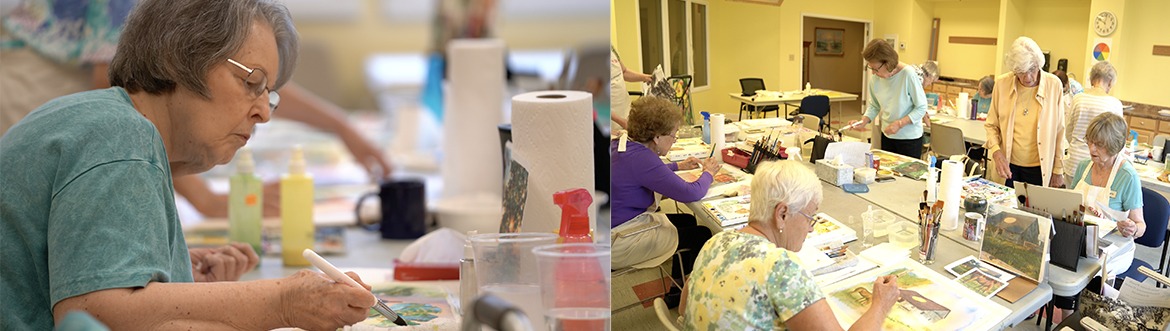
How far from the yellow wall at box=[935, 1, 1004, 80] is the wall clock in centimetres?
21

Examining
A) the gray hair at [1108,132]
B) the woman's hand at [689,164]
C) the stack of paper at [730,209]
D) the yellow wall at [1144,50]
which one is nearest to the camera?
the yellow wall at [1144,50]

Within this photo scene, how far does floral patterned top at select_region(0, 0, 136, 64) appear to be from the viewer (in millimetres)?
1911

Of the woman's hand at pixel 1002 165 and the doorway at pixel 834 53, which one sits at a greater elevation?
the doorway at pixel 834 53

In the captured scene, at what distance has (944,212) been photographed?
210 centimetres

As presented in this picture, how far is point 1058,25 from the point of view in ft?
5.95

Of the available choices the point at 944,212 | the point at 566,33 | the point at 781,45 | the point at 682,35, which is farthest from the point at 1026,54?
the point at 566,33

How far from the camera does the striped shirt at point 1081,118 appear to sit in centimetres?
189

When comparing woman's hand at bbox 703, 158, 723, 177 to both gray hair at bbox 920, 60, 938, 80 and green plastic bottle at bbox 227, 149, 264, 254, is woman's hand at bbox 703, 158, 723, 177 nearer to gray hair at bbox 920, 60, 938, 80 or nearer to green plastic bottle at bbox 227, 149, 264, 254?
gray hair at bbox 920, 60, 938, 80

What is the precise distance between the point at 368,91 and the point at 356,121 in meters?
0.10

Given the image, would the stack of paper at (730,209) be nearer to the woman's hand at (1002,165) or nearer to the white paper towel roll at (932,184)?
the white paper towel roll at (932,184)

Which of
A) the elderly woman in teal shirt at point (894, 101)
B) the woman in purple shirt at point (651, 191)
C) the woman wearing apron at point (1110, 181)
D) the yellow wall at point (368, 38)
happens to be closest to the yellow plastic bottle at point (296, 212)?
the yellow wall at point (368, 38)

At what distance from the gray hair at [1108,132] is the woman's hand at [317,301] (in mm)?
1850

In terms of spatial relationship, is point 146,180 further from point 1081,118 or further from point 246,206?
point 1081,118

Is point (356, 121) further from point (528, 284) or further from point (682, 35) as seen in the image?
point (528, 284)
